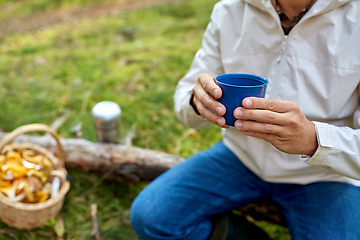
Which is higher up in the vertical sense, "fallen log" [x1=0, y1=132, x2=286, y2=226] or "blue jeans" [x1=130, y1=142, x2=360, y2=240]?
"blue jeans" [x1=130, y1=142, x2=360, y2=240]

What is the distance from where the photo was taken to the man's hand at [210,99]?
101 cm

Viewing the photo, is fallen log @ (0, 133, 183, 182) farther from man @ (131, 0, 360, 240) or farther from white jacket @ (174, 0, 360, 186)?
white jacket @ (174, 0, 360, 186)

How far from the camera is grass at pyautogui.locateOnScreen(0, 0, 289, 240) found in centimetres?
199

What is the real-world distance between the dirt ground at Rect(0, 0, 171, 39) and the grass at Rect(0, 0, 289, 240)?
289mm

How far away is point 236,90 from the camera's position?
0.94 m

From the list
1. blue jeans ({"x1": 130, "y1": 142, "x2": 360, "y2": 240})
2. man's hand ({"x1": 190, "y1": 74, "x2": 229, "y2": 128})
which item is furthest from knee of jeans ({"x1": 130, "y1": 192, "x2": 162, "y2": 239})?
man's hand ({"x1": 190, "y1": 74, "x2": 229, "y2": 128})

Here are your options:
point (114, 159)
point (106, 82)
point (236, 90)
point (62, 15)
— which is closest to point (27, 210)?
point (114, 159)

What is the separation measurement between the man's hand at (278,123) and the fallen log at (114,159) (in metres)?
1.03

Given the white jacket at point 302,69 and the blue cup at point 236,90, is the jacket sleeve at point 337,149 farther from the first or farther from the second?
the blue cup at point 236,90

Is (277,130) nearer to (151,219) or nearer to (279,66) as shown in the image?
(279,66)

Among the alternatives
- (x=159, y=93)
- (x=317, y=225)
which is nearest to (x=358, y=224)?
(x=317, y=225)

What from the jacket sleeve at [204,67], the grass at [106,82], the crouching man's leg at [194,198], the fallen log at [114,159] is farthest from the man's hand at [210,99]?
the grass at [106,82]

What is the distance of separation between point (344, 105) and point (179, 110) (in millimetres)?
734

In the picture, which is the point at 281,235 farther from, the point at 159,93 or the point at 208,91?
the point at 159,93
